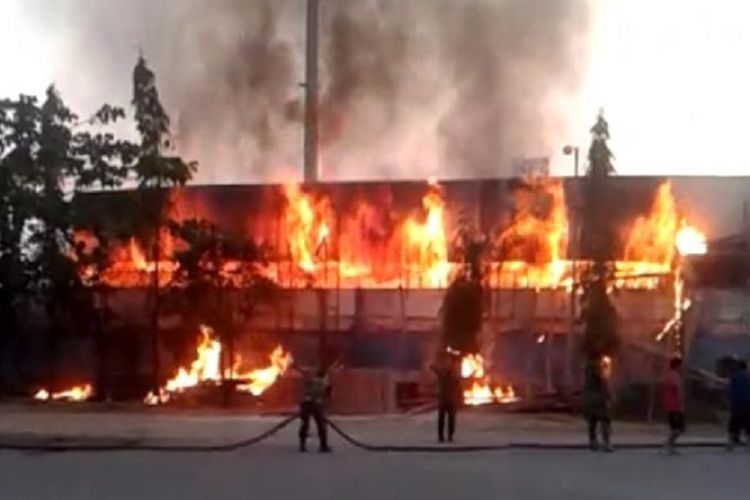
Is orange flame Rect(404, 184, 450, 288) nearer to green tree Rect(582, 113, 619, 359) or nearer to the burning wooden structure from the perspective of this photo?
the burning wooden structure

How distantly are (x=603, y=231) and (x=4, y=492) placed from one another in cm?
2825

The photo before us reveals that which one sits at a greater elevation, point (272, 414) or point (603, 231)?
point (603, 231)

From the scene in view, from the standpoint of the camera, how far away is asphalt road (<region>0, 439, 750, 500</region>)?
15.5m

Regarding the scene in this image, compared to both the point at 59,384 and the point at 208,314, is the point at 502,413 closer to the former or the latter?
the point at 208,314

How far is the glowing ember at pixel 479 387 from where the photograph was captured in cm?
3662

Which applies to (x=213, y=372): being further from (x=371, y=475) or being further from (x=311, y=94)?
(x=371, y=475)

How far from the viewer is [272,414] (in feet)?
107

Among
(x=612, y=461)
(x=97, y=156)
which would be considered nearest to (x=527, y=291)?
(x=97, y=156)

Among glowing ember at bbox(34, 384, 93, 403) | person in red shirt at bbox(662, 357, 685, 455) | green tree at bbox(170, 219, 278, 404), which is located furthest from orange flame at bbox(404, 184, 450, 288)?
person in red shirt at bbox(662, 357, 685, 455)

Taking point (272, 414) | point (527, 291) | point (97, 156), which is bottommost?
point (272, 414)

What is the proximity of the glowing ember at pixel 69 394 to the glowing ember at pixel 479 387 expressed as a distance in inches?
417

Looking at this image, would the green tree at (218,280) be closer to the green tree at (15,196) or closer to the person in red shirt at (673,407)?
the green tree at (15,196)

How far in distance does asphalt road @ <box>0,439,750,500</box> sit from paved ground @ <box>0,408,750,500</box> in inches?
0.5

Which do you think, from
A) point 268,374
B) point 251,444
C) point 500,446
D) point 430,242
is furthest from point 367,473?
point 430,242
